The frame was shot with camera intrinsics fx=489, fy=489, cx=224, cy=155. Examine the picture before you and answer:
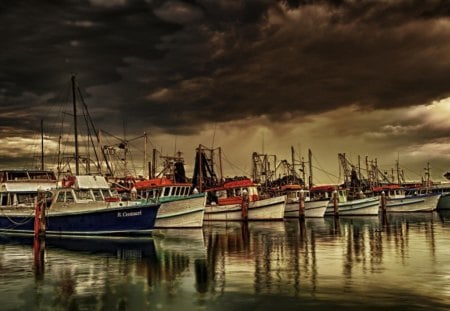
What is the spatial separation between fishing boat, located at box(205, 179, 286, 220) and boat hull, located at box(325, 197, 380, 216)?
640 inches

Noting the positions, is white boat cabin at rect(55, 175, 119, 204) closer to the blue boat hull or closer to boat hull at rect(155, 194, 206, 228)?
the blue boat hull

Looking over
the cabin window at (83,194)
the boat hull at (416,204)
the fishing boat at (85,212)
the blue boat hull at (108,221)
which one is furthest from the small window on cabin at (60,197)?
the boat hull at (416,204)

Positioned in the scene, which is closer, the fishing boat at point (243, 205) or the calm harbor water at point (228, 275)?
the calm harbor water at point (228, 275)

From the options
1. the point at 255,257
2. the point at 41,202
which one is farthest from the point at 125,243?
the point at 255,257

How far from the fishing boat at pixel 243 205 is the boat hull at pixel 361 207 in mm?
16256

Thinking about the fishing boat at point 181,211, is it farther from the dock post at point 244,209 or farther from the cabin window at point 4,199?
the dock post at point 244,209

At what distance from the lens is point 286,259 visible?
898 inches

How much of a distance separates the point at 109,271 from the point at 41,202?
1719cm

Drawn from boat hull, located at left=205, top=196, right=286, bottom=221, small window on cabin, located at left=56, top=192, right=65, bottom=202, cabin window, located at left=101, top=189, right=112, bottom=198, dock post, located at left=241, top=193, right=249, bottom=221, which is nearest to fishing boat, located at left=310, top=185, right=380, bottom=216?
boat hull, located at left=205, top=196, right=286, bottom=221

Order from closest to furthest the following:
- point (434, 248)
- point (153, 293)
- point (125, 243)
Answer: point (153, 293) → point (434, 248) → point (125, 243)

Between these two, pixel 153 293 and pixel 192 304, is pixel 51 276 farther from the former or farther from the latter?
pixel 192 304

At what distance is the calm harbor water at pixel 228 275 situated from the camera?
46.4 feet

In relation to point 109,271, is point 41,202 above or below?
above

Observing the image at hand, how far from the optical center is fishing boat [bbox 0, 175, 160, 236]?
111 ft
